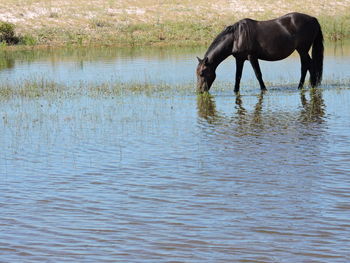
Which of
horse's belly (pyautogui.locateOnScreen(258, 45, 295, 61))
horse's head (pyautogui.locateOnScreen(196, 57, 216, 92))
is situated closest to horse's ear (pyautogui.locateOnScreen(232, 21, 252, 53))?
horse's belly (pyautogui.locateOnScreen(258, 45, 295, 61))

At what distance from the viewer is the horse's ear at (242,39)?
1562 centimetres

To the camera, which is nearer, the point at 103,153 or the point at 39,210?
the point at 39,210

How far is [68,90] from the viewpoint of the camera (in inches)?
672

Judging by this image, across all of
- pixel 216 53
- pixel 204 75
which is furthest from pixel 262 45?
pixel 204 75

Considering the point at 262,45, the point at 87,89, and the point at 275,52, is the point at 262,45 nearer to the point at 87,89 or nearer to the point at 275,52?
the point at 275,52

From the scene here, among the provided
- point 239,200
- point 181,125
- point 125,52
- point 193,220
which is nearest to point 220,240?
point 193,220

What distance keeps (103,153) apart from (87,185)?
1839 mm

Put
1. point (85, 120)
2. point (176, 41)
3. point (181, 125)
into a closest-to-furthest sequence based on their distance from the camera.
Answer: point (181, 125) < point (85, 120) < point (176, 41)

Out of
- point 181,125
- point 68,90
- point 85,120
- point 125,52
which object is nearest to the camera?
point 181,125

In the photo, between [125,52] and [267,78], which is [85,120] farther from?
[125,52]

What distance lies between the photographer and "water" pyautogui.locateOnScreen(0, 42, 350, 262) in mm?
5609

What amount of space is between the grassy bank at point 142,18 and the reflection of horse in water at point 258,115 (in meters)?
19.8

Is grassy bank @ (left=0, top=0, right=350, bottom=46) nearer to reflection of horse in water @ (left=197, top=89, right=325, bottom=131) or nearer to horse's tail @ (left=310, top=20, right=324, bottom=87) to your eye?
horse's tail @ (left=310, top=20, right=324, bottom=87)

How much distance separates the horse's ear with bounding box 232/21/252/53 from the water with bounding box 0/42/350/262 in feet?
3.70
